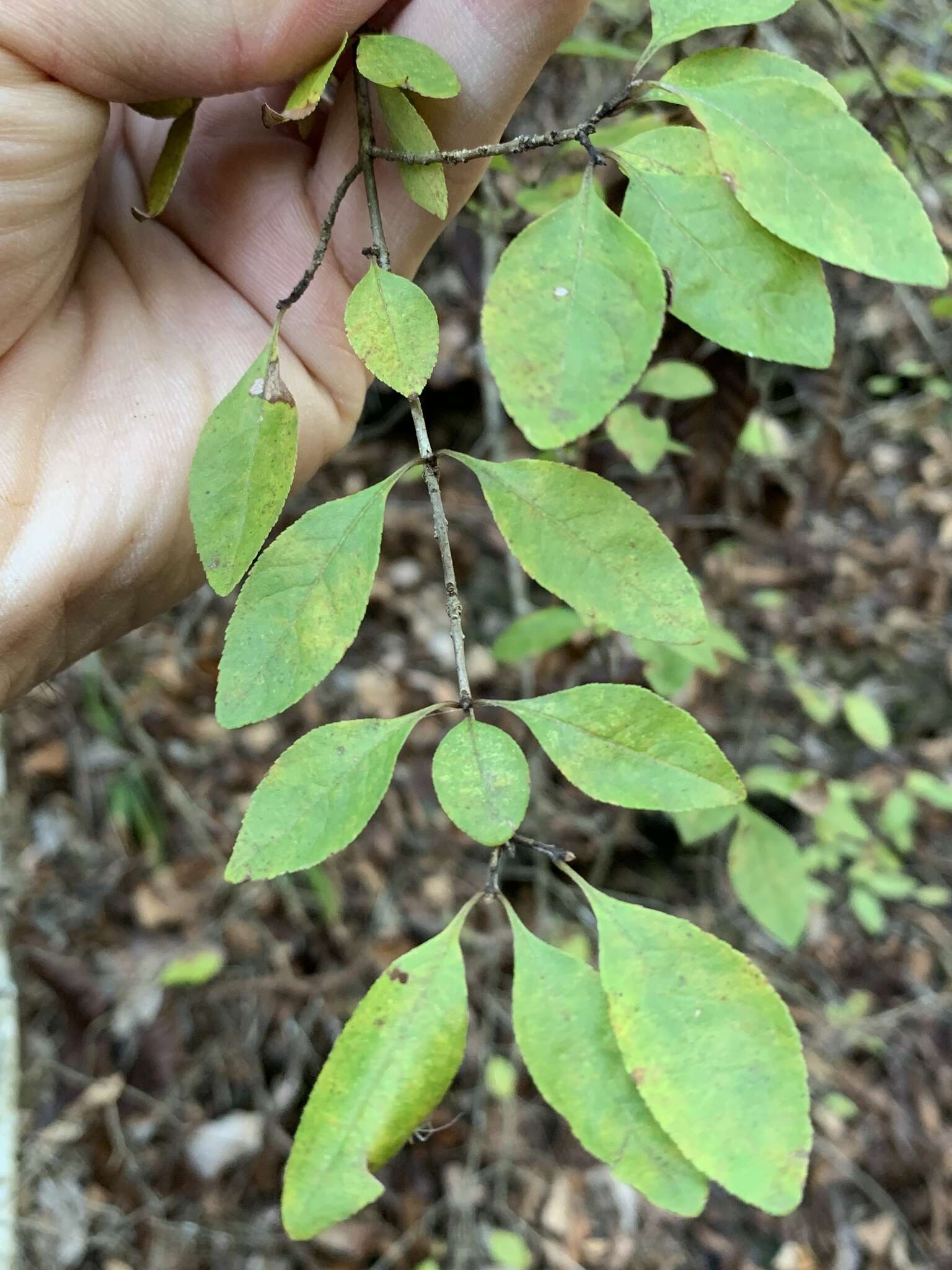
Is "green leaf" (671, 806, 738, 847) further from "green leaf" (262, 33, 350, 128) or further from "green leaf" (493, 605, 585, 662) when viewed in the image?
"green leaf" (262, 33, 350, 128)

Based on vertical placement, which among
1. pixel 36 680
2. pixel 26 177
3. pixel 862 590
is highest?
pixel 26 177

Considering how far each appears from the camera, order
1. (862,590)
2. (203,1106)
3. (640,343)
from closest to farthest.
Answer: (640,343) < (203,1106) < (862,590)

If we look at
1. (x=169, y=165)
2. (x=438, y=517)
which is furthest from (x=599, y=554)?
(x=169, y=165)

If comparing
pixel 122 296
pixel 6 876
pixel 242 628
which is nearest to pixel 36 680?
pixel 122 296

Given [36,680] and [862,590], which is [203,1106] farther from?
[862,590]

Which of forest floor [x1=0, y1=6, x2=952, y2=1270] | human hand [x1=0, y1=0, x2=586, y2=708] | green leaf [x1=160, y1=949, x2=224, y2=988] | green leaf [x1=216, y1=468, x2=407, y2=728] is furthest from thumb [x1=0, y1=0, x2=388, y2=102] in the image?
green leaf [x1=160, y1=949, x2=224, y2=988]

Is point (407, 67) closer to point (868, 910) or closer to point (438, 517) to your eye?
point (438, 517)
